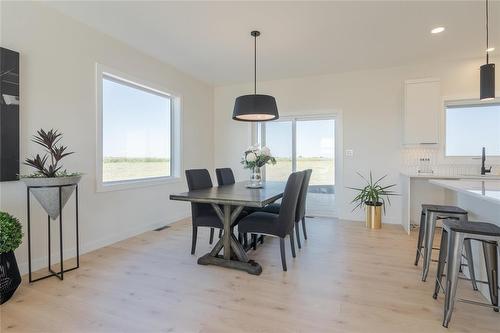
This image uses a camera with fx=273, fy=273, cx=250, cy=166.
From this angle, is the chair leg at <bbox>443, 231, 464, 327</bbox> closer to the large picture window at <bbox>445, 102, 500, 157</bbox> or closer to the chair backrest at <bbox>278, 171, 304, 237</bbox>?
the chair backrest at <bbox>278, 171, 304, 237</bbox>

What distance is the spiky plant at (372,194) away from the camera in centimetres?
435

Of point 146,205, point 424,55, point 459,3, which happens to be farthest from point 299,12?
point 146,205

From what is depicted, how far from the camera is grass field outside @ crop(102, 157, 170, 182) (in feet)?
11.7

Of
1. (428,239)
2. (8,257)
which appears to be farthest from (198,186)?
(428,239)

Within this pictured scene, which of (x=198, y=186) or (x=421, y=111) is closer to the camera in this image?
(x=198, y=186)

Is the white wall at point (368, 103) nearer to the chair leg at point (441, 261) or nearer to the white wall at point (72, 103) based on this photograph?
the white wall at point (72, 103)

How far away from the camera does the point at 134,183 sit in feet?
12.7

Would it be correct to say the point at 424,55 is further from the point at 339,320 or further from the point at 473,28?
the point at 339,320

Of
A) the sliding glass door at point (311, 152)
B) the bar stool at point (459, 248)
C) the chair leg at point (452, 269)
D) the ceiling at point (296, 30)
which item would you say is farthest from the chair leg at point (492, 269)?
the sliding glass door at point (311, 152)

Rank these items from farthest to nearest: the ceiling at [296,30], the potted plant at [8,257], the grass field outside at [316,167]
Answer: the grass field outside at [316,167]
the ceiling at [296,30]
the potted plant at [8,257]

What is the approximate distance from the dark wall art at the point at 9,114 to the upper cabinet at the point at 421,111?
4.87 m

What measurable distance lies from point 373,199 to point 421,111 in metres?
1.52

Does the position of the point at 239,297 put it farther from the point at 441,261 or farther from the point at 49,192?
the point at 49,192

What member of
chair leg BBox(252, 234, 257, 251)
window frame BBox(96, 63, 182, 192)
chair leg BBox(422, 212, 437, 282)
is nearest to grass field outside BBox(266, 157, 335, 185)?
window frame BBox(96, 63, 182, 192)
